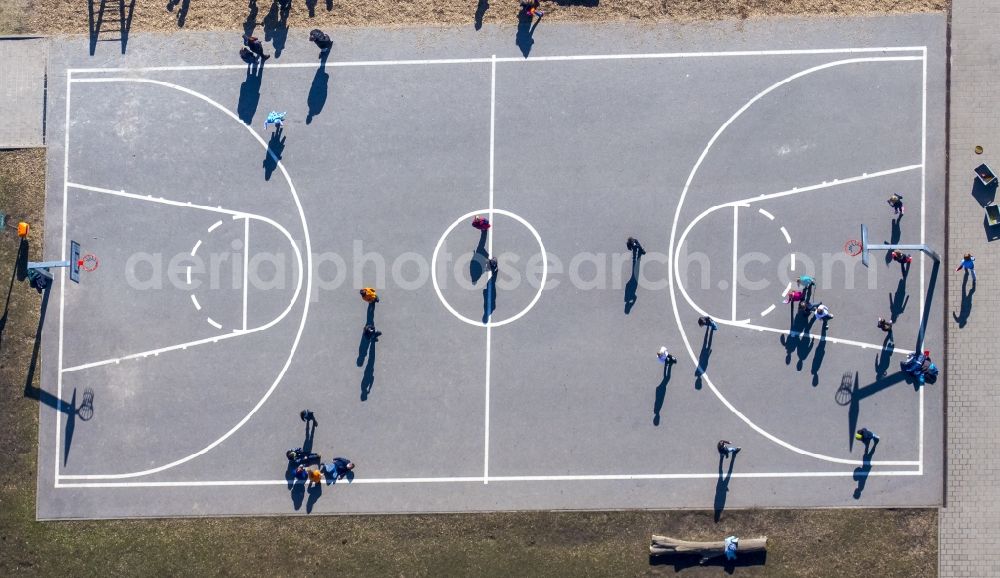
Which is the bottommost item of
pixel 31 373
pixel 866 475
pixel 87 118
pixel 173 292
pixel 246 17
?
pixel 866 475

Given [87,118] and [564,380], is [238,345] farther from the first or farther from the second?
[564,380]

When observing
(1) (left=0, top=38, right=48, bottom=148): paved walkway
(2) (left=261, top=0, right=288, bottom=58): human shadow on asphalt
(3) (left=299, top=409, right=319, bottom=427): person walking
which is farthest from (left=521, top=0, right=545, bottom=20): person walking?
(1) (left=0, top=38, right=48, bottom=148): paved walkway

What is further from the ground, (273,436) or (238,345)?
(238,345)

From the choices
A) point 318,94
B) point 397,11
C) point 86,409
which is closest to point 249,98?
point 318,94

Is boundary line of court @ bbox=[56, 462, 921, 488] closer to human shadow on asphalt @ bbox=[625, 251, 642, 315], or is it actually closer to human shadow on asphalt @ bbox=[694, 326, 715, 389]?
human shadow on asphalt @ bbox=[694, 326, 715, 389]

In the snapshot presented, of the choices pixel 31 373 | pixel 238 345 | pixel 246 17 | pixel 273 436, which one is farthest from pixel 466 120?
pixel 31 373
